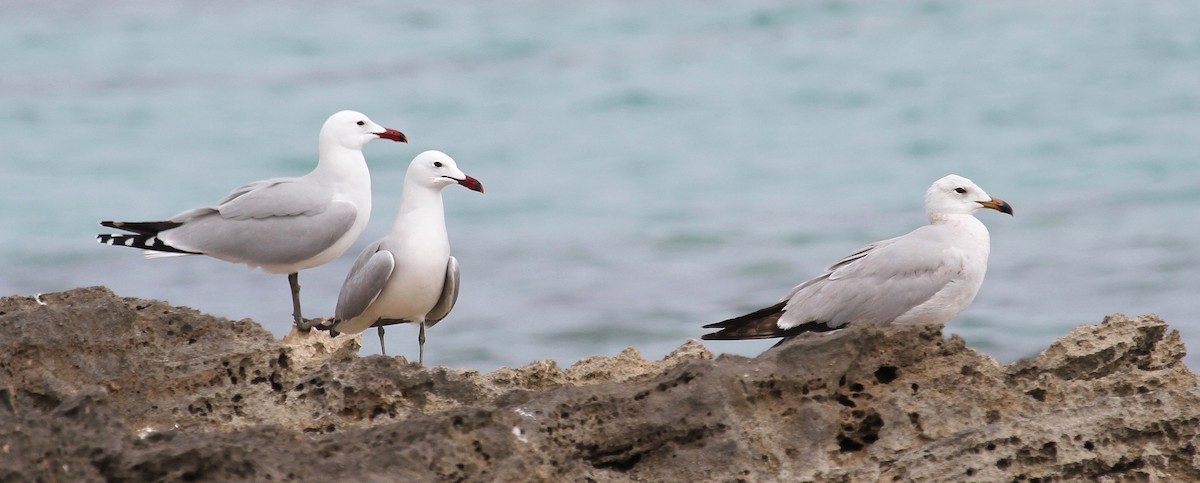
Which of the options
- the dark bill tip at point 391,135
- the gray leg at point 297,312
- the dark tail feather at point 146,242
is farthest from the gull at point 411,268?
the dark tail feather at point 146,242

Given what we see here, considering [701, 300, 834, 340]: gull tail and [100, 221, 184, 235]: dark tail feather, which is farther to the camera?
[100, 221, 184, 235]: dark tail feather

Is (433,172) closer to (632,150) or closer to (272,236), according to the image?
(272,236)

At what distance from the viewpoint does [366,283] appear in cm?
614

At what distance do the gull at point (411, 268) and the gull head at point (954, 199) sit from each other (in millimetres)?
1794

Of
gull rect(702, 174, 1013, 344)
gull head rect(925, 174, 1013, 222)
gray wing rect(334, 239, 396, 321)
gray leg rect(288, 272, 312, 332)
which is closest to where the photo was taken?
gull rect(702, 174, 1013, 344)

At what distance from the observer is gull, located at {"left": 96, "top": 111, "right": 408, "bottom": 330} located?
6359 millimetres

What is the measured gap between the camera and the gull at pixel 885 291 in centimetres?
571

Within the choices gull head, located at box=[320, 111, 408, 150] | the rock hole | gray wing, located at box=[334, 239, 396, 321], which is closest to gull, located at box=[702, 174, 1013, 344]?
gray wing, located at box=[334, 239, 396, 321]

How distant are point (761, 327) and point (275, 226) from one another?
196 cm

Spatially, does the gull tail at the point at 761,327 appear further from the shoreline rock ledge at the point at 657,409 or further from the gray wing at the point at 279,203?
the gray wing at the point at 279,203

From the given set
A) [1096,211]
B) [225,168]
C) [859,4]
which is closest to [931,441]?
[1096,211]

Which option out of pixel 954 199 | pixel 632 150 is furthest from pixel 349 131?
→ pixel 632 150

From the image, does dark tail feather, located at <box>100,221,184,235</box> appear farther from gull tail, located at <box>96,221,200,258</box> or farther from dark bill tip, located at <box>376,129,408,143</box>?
dark bill tip, located at <box>376,129,408,143</box>

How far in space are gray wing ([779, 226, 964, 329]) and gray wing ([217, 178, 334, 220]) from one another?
6.21 feet
